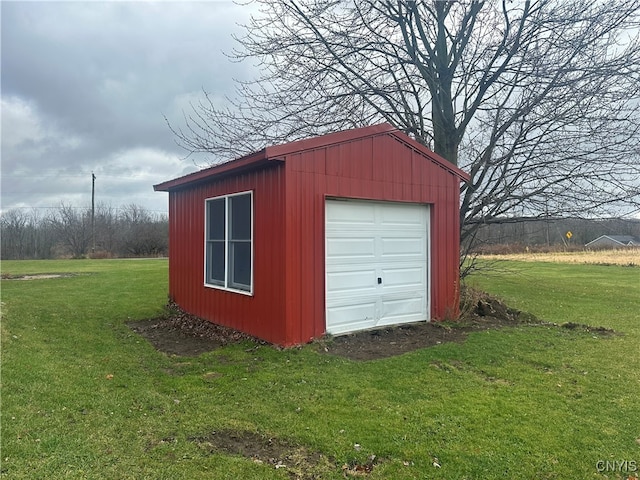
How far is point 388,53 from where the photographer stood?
33.2ft

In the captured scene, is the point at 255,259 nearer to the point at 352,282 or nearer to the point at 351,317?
the point at 352,282

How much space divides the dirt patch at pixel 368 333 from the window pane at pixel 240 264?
0.82 metres

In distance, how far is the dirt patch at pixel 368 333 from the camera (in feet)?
20.7

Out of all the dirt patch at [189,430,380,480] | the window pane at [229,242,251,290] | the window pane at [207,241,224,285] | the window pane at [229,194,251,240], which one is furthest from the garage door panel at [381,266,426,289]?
the dirt patch at [189,430,380,480]

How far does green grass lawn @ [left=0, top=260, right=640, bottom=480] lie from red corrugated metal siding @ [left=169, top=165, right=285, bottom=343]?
0.63 meters

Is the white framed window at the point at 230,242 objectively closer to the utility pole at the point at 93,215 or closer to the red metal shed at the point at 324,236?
the red metal shed at the point at 324,236

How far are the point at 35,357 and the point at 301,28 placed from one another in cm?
835

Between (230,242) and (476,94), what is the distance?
699 cm

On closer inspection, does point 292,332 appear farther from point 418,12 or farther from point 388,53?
point 418,12

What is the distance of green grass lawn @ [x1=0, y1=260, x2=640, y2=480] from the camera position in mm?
3096

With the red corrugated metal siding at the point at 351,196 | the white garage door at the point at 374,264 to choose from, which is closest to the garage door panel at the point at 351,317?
the white garage door at the point at 374,264

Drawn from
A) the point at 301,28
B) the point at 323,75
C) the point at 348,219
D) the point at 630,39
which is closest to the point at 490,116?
the point at 630,39

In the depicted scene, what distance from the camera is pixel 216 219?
8.09 meters

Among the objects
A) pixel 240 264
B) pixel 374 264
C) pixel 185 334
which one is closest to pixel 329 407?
pixel 374 264
